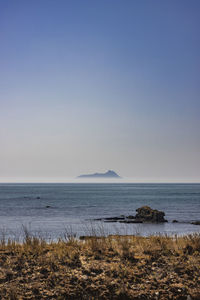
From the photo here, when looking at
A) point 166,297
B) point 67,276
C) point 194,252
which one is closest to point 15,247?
point 67,276

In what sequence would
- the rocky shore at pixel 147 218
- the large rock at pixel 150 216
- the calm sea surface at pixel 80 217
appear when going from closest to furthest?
the calm sea surface at pixel 80 217 → the rocky shore at pixel 147 218 → the large rock at pixel 150 216

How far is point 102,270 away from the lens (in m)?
7.58

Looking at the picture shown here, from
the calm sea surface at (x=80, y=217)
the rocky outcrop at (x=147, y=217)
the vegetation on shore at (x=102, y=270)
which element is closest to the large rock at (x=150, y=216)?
the rocky outcrop at (x=147, y=217)

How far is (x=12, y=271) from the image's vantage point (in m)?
7.53

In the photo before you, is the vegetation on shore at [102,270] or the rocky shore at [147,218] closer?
the vegetation on shore at [102,270]

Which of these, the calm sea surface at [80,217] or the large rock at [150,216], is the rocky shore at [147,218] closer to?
the large rock at [150,216]

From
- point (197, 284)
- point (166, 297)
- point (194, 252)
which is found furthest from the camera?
point (194, 252)

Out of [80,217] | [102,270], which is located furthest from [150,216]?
[102,270]

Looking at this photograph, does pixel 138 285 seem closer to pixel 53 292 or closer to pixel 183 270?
pixel 183 270

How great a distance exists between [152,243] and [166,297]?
9.31ft

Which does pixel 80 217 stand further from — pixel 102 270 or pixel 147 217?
pixel 102 270

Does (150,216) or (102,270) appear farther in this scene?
(150,216)

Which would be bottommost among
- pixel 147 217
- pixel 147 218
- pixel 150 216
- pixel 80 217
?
pixel 80 217

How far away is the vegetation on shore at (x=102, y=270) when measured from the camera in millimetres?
6691
